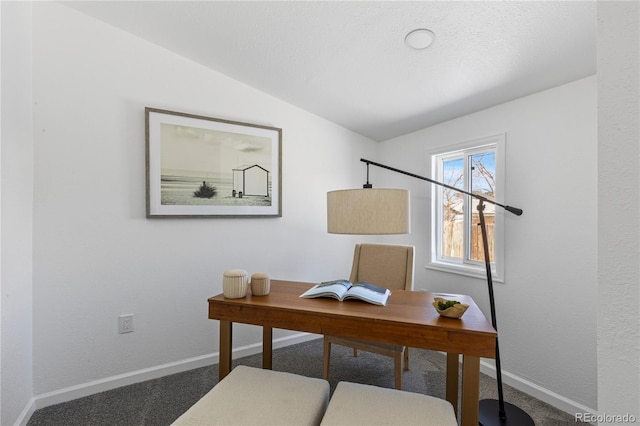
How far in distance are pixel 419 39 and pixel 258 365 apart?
2.57 m

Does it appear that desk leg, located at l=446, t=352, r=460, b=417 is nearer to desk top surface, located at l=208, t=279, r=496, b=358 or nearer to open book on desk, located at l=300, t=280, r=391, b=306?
desk top surface, located at l=208, t=279, r=496, b=358

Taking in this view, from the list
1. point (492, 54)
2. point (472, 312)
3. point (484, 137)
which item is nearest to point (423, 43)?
point (492, 54)

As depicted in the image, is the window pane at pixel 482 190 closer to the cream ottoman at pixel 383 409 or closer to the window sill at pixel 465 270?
the window sill at pixel 465 270

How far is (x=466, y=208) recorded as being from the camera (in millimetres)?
2596

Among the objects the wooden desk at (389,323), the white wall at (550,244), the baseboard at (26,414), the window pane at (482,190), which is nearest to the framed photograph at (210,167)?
the wooden desk at (389,323)

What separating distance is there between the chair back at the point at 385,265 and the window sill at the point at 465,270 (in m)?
0.54

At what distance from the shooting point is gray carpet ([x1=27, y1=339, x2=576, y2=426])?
1.77 meters

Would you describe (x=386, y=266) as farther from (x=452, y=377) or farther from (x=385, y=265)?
(x=452, y=377)

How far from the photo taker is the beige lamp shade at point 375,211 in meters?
1.42

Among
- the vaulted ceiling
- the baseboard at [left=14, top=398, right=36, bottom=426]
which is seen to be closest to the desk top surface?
the baseboard at [left=14, top=398, right=36, bottom=426]

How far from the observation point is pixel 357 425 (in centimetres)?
103

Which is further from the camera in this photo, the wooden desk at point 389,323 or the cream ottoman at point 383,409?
the wooden desk at point 389,323

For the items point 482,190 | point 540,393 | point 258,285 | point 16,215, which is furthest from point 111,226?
point 540,393

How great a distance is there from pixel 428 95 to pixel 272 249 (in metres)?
1.81
